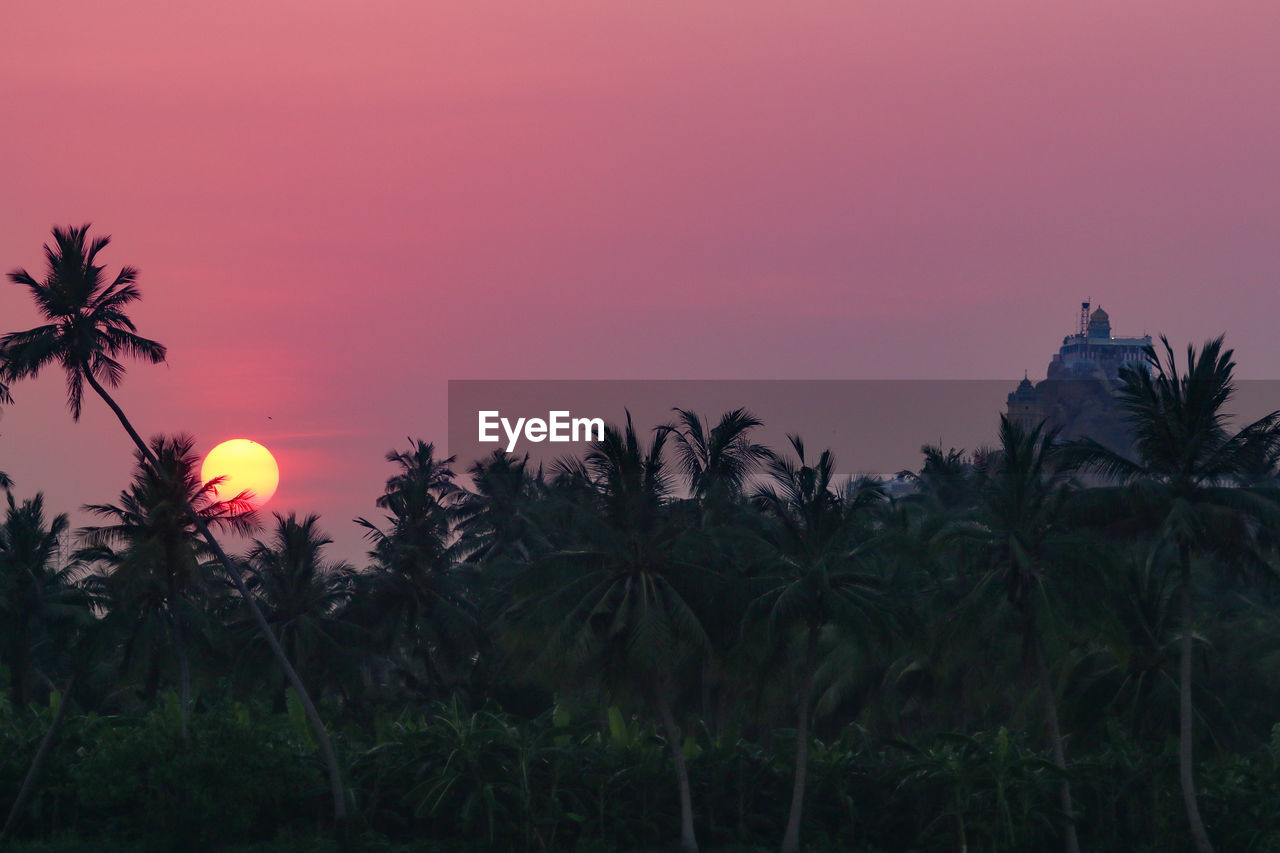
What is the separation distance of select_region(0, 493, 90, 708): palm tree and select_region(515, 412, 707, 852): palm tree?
29196 millimetres

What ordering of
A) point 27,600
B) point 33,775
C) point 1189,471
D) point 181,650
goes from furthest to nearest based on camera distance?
point 27,600, point 181,650, point 33,775, point 1189,471

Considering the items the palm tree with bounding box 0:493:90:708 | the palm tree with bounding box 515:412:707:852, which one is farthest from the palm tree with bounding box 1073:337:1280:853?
the palm tree with bounding box 0:493:90:708

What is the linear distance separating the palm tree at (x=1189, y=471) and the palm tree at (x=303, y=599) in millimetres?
33514

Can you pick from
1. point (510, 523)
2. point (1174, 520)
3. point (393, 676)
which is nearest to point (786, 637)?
point (1174, 520)

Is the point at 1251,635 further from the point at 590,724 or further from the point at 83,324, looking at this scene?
the point at 83,324

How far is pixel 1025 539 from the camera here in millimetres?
42312

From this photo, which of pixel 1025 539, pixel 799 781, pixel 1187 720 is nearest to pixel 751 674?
pixel 799 781

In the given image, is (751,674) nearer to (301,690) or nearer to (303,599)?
(301,690)

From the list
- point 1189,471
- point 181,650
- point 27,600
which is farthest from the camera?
point 27,600

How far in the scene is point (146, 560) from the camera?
4694 cm

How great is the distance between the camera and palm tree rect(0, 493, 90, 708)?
63531mm

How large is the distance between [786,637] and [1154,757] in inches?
446

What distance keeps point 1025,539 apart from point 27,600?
4113cm

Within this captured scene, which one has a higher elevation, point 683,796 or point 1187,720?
point 1187,720
